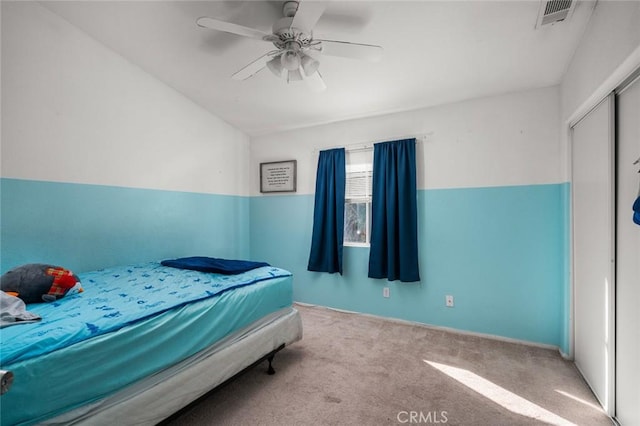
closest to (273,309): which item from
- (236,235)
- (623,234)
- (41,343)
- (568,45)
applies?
(41,343)

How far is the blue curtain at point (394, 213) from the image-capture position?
299cm

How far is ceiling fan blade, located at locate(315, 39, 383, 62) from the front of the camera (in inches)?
67.7

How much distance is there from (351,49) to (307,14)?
1.25ft

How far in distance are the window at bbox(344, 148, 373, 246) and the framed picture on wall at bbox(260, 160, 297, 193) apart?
0.79 m

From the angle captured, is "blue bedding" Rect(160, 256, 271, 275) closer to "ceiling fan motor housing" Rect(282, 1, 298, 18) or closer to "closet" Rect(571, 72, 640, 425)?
"ceiling fan motor housing" Rect(282, 1, 298, 18)

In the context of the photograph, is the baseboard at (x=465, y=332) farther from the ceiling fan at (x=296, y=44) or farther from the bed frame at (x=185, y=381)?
the ceiling fan at (x=296, y=44)

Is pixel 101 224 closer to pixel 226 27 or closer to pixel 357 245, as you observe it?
pixel 226 27

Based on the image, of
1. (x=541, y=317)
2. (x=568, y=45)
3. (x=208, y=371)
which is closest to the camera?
(x=208, y=371)

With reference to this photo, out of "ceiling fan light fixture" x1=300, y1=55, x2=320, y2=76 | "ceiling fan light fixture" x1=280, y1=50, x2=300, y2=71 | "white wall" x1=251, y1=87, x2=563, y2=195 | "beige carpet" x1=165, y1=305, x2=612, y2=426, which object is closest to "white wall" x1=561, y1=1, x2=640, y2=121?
"white wall" x1=251, y1=87, x2=563, y2=195

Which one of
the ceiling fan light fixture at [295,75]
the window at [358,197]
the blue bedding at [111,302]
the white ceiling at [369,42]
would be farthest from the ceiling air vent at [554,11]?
the blue bedding at [111,302]

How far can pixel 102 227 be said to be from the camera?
7.79 feet

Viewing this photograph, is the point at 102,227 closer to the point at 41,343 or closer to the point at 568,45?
the point at 41,343

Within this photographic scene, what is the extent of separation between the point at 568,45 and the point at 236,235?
388 cm

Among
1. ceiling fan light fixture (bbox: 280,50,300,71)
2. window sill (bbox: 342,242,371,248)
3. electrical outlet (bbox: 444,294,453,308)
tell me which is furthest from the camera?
window sill (bbox: 342,242,371,248)
